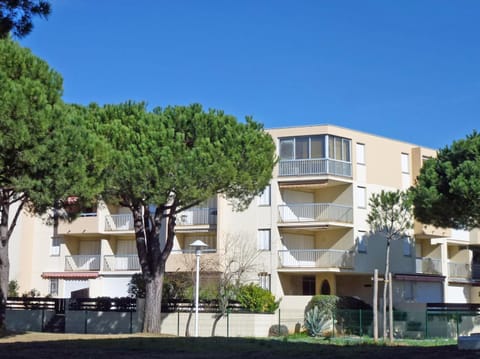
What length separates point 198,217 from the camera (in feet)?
167

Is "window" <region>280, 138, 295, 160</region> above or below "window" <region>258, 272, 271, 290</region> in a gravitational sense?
above

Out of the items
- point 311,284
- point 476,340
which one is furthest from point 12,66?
point 311,284

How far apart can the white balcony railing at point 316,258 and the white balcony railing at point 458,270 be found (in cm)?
1021

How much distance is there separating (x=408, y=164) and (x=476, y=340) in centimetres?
3697

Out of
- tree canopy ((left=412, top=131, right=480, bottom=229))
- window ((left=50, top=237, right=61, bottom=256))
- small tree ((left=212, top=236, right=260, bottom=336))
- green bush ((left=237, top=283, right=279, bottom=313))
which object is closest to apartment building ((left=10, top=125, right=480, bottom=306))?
small tree ((left=212, top=236, right=260, bottom=336))

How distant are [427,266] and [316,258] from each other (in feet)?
29.8

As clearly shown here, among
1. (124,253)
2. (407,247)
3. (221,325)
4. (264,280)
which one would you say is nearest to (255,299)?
(221,325)

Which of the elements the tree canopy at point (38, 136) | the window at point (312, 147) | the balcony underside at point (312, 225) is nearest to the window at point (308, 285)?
the balcony underside at point (312, 225)

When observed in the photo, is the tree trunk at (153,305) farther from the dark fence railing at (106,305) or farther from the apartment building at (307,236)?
the apartment building at (307,236)

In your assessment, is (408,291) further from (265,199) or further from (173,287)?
(173,287)

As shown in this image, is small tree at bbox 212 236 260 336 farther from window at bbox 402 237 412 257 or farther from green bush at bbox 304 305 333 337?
window at bbox 402 237 412 257

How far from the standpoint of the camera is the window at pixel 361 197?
50406 millimetres

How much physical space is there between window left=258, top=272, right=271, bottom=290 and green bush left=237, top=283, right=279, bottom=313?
5.44 meters

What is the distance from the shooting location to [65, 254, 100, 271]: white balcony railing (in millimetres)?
54594
